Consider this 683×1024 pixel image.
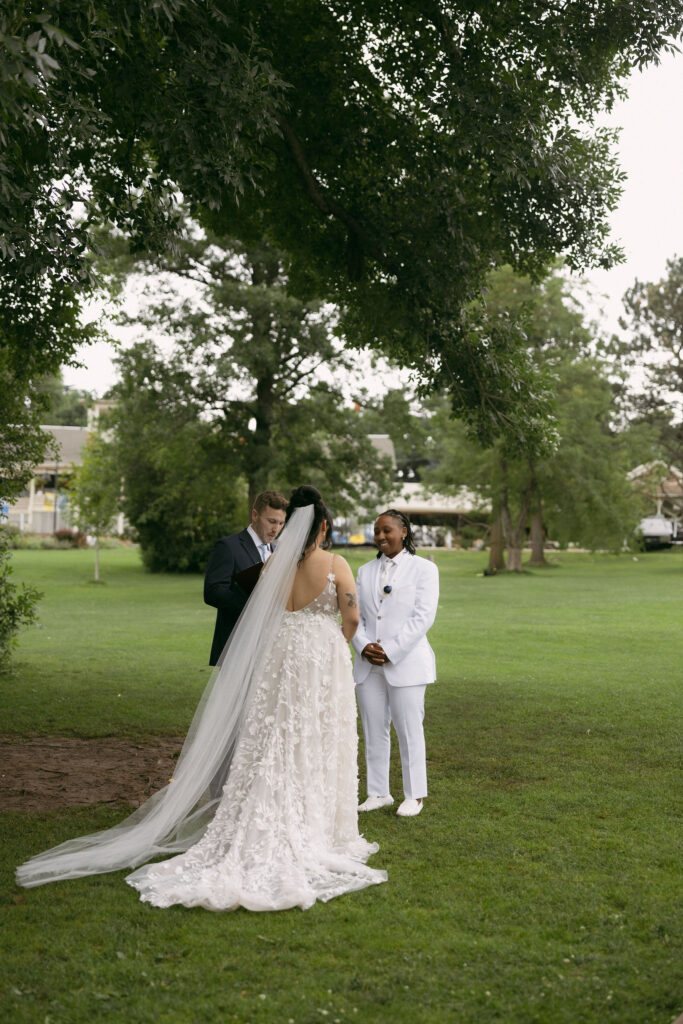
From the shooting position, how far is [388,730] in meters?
7.79

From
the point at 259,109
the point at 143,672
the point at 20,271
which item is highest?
the point at 259,109

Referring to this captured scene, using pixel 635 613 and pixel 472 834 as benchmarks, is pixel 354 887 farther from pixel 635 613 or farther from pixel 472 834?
pixel 635 613

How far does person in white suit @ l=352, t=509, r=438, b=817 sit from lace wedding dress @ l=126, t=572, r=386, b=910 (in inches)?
38.9

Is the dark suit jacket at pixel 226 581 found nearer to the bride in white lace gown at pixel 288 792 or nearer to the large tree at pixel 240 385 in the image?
the bride in white lace gown at pixel 288 792

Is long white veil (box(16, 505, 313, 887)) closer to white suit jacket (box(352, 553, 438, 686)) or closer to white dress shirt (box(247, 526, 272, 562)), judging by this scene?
white dress shirt (box(247, 526, 272, 562))

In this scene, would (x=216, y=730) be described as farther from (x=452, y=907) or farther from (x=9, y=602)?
(x=9, y=602)

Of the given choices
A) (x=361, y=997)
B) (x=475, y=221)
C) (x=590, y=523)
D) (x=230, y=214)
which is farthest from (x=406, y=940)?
(x=590, y=523)

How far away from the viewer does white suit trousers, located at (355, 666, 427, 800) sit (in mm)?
7652

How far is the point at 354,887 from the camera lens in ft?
19.2

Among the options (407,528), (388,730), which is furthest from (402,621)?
(388,730)

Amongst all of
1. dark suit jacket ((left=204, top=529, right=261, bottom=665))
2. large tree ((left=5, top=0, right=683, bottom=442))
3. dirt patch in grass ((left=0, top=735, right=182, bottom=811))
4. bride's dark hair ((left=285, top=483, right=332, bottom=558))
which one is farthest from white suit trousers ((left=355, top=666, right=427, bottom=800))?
large tree ((left=5, top=0, right=683, bottom=442))

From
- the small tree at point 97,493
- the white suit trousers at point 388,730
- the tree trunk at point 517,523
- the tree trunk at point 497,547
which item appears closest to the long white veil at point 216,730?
the white suit trousers at point 388,730

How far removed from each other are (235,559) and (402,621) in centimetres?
138

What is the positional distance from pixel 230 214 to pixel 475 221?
10.3 feet
